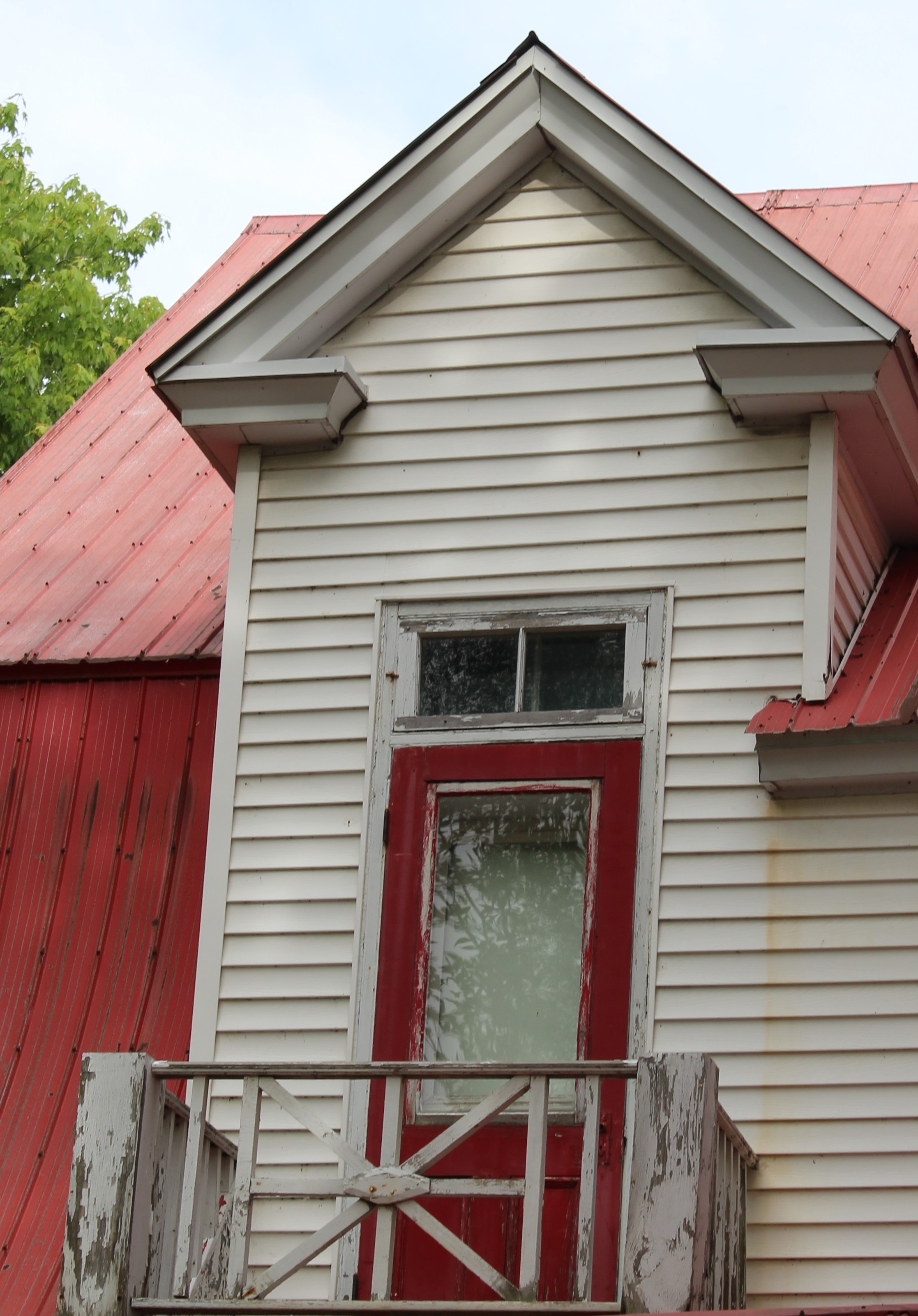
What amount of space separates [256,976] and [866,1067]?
2.55 meters

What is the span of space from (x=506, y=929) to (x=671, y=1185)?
6.83ft

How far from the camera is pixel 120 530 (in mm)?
11078

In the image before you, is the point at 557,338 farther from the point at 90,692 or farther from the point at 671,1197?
the point at 671,1197

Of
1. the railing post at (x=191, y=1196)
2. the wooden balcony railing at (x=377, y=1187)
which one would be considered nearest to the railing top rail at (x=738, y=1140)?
the wooden balcony railing at (x=377, y=1187)

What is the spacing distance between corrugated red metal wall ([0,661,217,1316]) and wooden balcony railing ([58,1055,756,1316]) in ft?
6.43

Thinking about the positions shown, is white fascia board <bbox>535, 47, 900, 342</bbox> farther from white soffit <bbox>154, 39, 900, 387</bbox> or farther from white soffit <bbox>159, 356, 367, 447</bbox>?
white soffit <bbox>159, 356, 367, 447</bbox>

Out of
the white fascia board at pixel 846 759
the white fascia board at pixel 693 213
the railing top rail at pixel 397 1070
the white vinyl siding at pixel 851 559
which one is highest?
the white fascia board at pixel 693 213

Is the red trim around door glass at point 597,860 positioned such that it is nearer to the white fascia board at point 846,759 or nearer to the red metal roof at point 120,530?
the white fascia board at point 846,759

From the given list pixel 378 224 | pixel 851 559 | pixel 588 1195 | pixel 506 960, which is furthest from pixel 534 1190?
pixel 378 224

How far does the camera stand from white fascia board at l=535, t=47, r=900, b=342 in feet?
26.3

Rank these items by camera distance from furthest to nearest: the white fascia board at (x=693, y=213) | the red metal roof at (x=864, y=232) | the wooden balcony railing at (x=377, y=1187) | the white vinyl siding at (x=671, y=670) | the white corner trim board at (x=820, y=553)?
the red metal roof at (x=864, y=232), the white fascia board at (x=693, y=213), the white corner trim board at (x=820, y=553), the white vinyl siding at (x=671, y=670), the wooden balcony railing at (x=377, y=1187)

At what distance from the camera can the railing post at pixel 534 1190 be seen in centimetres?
586

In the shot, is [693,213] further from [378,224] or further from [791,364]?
[378,224]

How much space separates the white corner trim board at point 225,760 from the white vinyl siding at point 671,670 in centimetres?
5
